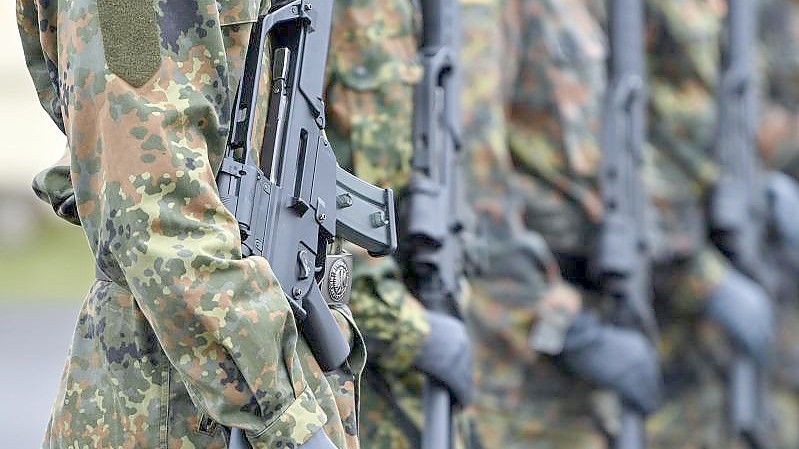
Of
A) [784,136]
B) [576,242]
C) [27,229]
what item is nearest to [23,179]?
[27,229]

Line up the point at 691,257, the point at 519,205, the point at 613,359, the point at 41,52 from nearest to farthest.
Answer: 1. the point at 41,52
2. the point at 519,205
3. the point at 613,359
4. the point at 691,257

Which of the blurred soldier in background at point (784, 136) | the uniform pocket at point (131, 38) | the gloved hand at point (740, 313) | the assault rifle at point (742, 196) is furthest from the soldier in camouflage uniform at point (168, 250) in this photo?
the blurred soldier in background at point (784, 136)

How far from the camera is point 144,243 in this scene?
2.09 meters

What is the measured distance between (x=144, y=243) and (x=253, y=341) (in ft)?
0.58

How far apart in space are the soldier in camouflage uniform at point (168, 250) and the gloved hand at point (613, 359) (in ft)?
9.70

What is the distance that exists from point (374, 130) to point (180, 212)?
1.44 meters

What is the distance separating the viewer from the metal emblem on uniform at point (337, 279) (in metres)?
2.48

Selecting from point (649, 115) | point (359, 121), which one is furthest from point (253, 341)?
point (649, 115)

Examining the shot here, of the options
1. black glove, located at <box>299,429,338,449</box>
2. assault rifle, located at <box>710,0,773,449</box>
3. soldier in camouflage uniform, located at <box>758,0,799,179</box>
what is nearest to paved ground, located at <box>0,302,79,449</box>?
assault rifle, located at <box>710,0,773,449</box>

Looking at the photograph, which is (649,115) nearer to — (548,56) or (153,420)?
(548,56)

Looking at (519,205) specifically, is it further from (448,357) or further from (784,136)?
(784,136)

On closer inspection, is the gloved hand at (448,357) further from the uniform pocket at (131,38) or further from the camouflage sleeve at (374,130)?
the uniform pocket at (131,38)

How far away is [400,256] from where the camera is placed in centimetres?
378

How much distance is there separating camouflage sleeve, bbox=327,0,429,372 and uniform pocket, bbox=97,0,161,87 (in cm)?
134
